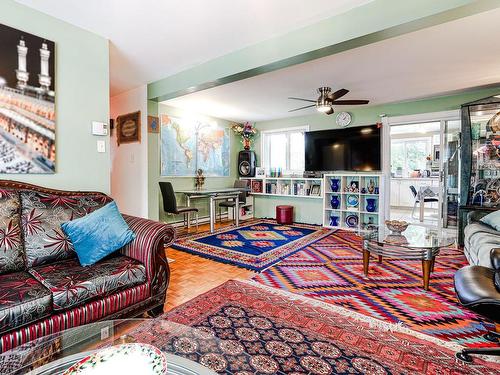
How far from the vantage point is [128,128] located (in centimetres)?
409

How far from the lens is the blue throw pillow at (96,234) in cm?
179

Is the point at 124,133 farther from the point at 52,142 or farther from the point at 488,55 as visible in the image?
the point at 488,55

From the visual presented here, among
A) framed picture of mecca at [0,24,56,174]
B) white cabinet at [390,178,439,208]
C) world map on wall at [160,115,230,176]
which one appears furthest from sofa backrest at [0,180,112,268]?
white cabinet at [390,178,439,208]

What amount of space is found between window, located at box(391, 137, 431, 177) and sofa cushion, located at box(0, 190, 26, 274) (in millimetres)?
8413

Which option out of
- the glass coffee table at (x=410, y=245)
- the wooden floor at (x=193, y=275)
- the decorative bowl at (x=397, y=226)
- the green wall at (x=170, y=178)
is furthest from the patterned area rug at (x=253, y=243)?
the decorative bowl at (x=397, y=226)

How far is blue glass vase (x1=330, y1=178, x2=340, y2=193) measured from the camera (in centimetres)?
510

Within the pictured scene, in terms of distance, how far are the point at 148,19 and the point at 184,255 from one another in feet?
8.50

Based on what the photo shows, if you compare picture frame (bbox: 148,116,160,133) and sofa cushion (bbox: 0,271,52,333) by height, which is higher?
picture frame (bbox: 148,116,160,133)

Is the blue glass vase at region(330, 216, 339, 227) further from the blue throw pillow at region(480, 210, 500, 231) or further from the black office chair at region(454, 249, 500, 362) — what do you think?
the black office chair at region(454, 249, 500, 362)

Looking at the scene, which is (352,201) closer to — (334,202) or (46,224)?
(334,202)

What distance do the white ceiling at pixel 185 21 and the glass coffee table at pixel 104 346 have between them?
2.18 m

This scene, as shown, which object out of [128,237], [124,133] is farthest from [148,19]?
[124,133]

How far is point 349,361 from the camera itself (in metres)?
1.43

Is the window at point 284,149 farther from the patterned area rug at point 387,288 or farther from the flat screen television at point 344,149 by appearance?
the patterned area rug at point 387,288
